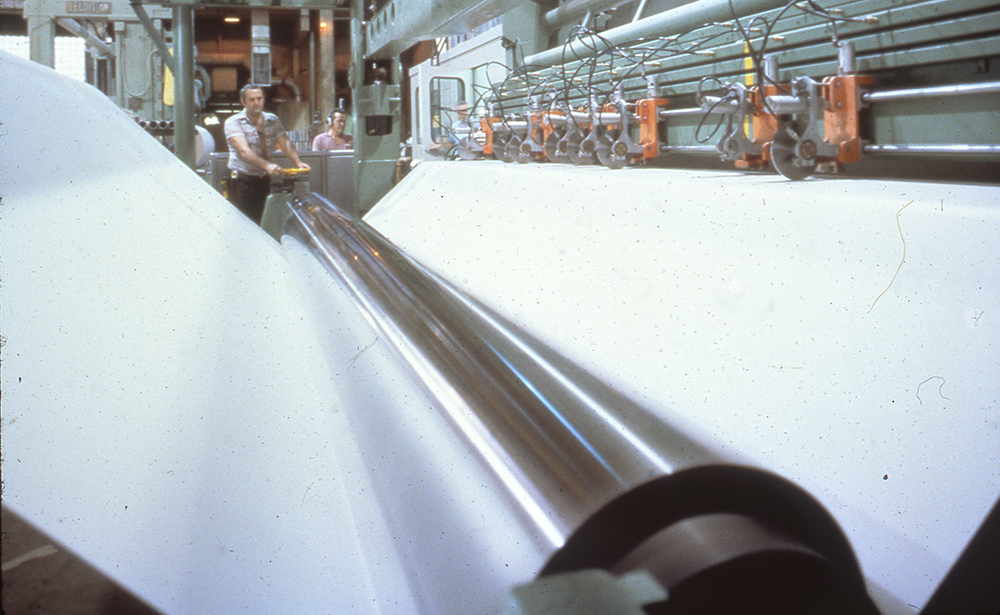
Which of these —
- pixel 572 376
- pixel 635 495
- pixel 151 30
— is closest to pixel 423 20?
pixel 151 30

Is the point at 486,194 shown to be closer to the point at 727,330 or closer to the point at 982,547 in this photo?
the point at 727,330

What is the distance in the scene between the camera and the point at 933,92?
4.54 ft

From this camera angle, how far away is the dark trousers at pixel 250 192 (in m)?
3.38

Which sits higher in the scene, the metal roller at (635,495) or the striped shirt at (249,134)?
the striped shirt at (249,134)

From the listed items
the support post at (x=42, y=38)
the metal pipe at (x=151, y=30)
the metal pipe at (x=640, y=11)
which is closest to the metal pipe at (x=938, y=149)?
the metal pipe at (x=640, y=11)

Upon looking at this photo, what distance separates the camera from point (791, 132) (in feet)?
5.22

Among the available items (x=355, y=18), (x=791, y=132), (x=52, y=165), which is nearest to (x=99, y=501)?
(x=52, y=165)

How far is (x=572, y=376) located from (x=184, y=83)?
3037mm

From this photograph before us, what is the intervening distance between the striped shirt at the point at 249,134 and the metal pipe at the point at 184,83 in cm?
17

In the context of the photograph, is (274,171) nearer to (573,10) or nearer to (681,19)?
(573,10)

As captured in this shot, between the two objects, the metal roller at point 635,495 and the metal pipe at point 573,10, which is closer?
the metal roller at point 635,495

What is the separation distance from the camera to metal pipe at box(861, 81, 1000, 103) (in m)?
1.28

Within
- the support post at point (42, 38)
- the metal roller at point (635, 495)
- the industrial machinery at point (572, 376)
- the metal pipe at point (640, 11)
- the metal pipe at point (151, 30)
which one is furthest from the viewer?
the support post at point (42, 38)

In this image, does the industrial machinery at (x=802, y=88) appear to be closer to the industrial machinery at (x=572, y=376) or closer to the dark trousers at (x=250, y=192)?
the industrial machinery at (x=572, y=376)
